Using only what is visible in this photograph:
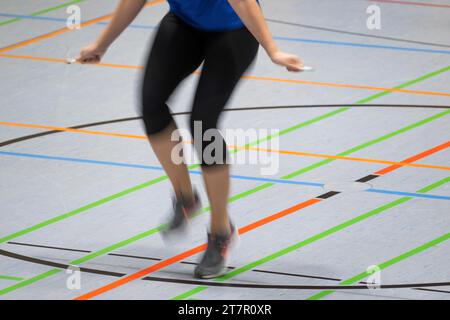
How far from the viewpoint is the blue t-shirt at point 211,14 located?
11.9ft

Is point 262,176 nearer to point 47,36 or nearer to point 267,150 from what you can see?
point 267,150

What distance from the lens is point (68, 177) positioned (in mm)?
4836

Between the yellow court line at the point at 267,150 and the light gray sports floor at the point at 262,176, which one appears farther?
the yellow court line at the point at 267,150

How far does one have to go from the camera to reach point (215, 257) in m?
3.78

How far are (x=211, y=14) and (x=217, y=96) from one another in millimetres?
289

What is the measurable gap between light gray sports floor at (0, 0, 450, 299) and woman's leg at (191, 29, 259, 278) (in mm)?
271

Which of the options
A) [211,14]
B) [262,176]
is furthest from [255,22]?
[262,176]

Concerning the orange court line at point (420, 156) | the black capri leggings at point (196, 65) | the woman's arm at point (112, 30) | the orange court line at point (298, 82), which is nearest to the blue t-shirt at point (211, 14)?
the black capri leggings at point (196, 65)

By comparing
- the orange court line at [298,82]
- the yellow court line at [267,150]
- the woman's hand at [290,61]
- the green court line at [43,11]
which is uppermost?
the green court line at [43,11]

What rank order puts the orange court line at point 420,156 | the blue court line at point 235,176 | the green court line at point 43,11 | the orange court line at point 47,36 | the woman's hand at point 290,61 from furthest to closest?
the green court line at point 43,11
the orange court line at point 47,36
the orange court line at point 420,156
the blue court line at point 235,176
the woman's hand at point 290,61

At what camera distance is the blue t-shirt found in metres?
3.62

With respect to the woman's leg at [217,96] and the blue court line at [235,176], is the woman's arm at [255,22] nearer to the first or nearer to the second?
the woman's leg at [217,96]

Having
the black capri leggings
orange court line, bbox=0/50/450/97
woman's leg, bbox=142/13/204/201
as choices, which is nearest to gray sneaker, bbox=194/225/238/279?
the black capri leggings

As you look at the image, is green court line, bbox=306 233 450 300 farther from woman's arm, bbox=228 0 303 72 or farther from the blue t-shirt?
the blue t-shirt
